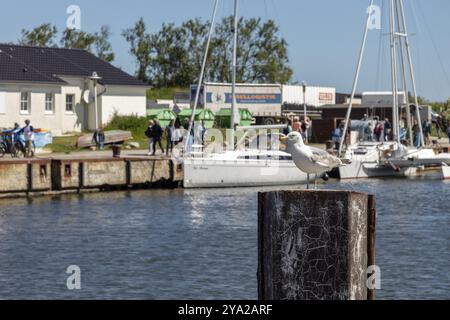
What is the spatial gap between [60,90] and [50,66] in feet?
12.6

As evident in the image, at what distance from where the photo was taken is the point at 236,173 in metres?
42.2

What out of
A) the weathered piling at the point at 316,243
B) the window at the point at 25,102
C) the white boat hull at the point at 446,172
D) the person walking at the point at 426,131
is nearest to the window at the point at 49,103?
the window at the point at 25,102

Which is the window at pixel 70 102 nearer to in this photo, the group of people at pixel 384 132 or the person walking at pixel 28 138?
the group of people at pixel 384 132

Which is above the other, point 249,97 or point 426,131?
point 249,97

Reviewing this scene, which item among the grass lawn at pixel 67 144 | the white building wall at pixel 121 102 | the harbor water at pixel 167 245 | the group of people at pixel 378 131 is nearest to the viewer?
the harbor water at pixel 167 245

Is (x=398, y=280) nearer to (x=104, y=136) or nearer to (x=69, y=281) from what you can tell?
(x=69, y=281)

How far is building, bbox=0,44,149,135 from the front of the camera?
5625 centimetres

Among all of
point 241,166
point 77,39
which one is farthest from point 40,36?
point 241,166

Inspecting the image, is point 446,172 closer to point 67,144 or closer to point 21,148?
point 67,144

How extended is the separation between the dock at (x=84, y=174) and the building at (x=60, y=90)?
14694 millimetres

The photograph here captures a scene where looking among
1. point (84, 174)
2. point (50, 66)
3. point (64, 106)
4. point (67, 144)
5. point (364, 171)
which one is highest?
point (50, 66)

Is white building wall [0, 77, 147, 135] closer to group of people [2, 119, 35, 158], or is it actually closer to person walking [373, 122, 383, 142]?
group of people [2, 119, 35, 158]

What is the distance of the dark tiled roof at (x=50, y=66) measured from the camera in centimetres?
5759

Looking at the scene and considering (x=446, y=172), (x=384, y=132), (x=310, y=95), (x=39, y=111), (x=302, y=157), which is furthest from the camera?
(x=310, y=95)
